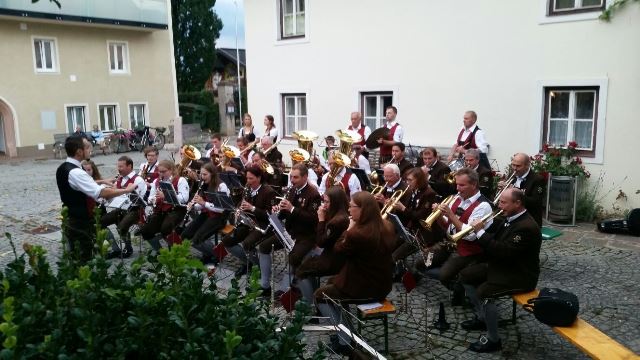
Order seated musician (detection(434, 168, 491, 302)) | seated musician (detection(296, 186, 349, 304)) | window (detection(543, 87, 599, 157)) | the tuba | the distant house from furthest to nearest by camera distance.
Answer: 1. the distant house
2. window (detection(543, 87, 599, 157))
3. the tuba
4. seated musician (detection(434, 168, 491, 302))
5. seated musician (detection(296, 186, 349, 304))

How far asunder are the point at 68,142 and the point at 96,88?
821 inches

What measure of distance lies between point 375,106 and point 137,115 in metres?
18.0

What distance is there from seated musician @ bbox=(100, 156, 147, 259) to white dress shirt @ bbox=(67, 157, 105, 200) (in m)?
1.55

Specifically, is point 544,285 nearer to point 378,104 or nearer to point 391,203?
point 391,203

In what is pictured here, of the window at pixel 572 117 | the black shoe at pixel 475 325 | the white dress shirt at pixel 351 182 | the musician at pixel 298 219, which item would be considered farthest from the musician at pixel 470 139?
the black shoe at pixel 475 325

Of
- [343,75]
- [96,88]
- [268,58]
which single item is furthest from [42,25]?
[343,75]

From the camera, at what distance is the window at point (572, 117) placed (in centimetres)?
1000

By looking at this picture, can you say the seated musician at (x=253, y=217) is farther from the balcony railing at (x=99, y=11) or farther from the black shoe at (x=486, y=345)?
the balcony railing at (x=99, y=11)

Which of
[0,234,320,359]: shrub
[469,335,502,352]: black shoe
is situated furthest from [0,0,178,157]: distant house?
[0,234,320,359]: shrub

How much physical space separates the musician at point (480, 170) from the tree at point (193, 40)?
3206cm

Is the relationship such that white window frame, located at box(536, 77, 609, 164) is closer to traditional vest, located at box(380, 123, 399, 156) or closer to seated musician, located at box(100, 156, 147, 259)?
traditional vest, located at box(380, 123, 399, 156)

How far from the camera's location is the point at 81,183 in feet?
21.4

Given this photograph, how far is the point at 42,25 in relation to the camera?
23.5 m

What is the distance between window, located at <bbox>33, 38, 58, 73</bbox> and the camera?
23.6m
